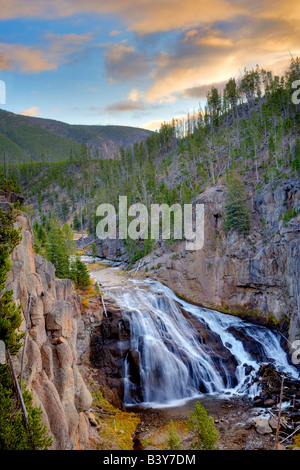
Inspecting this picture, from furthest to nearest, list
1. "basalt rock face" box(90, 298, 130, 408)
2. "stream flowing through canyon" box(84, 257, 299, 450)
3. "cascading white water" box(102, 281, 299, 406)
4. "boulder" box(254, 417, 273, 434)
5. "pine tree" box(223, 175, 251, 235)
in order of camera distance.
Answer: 1. "pine tree" box(223, 175, 251, 235)
2. "cascading white water" box(102, 281, 299, 406)
3. "stream flowing through canyon" box(84, 257, 299, 450)
4. "basalt rock face" box(90, 298, 130, 408)
5. "boulder" box(254, 417, 273, 434)

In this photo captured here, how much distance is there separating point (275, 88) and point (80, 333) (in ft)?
277

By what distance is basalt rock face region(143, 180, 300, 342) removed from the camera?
113 feet

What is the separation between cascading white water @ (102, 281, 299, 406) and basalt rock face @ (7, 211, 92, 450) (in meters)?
8.27

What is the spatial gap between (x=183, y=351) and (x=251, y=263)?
611 inches

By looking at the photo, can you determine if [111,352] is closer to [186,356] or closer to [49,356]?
[186,356]

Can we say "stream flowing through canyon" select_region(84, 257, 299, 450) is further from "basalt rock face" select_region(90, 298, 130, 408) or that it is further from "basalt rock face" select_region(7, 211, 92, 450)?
"basalt rock face" select_region(7, 211, 92, 450)

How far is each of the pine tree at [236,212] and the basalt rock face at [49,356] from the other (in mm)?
28782

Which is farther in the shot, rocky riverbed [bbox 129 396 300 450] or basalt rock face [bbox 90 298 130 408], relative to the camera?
basalt rock face [bbox 90 298 130 408]

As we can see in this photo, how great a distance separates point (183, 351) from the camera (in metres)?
28.4

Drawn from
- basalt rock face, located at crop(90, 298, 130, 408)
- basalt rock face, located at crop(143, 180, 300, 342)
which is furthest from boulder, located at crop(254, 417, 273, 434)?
basalt rock face, located at crop(143, 180, 300, 342)

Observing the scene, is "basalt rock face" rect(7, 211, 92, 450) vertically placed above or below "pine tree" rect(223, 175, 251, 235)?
below

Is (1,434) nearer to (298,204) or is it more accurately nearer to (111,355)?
(111,355)

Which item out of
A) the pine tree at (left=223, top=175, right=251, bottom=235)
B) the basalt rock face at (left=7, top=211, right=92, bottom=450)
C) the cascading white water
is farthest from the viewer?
the pine tree at (left=223, top=175, right=251, bottom=235)
